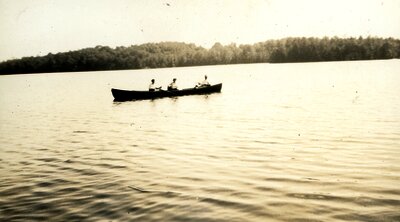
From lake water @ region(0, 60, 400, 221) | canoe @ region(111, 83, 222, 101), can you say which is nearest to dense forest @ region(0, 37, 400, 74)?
canoe @ region(111, 83, 222, 101)

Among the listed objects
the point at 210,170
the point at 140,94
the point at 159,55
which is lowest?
the point at 210,170

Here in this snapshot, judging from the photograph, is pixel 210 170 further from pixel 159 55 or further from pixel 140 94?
pixel 159 55

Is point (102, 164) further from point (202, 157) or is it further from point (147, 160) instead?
point (202, 157)

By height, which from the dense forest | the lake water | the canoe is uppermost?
the dense forest

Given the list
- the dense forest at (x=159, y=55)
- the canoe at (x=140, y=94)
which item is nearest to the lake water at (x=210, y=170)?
the canoe at (x=140, y=94)

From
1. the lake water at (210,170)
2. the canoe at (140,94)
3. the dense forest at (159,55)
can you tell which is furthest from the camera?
the dense forest at (159,55)

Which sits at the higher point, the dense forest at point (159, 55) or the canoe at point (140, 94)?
the dense forest at point (159, 55)

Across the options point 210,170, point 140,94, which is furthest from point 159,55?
point 210,170

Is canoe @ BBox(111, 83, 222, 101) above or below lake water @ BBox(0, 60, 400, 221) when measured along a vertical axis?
above

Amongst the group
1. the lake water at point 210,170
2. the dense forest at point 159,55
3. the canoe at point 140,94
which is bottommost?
the lake water at point 210,170

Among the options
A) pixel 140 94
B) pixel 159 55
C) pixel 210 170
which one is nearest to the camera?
pixel 210 170

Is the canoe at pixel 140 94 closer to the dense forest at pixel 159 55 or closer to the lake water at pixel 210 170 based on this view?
the lake water at pixel 210 170

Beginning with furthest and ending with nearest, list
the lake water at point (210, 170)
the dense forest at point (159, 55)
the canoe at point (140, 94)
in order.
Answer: the dense forest at point (159, 55) → the canoe at point (140, 94) → the lake water at point (210, 170)

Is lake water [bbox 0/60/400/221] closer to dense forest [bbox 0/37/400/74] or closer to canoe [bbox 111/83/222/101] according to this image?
canoe [bbox 111/83/222/101]
